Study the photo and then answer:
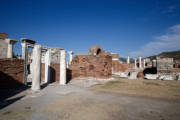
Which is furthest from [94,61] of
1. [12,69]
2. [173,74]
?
[173,74]

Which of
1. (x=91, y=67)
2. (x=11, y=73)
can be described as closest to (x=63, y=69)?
(x=91, y=67)

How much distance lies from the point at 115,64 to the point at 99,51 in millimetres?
10693

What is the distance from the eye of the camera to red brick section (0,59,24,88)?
9039 millimetres

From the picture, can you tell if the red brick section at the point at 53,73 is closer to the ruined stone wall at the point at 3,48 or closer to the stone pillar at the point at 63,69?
the stone pillar at the point at 63,69

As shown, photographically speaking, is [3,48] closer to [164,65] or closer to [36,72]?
[36,72]

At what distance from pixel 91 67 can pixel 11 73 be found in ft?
30.1

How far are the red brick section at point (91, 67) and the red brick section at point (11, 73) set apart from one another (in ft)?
21.5

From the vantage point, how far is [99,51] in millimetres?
19547

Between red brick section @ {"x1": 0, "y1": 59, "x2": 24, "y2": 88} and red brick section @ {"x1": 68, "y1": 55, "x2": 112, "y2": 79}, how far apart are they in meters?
6.56

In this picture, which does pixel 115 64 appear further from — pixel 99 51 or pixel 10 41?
pixel 10 41

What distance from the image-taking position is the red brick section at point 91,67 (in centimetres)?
1444

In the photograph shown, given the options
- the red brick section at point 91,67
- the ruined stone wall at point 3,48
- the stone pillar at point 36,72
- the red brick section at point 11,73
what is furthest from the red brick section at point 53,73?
the ruined stone wall at point 3,48

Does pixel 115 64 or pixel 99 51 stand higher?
pixel 99 51

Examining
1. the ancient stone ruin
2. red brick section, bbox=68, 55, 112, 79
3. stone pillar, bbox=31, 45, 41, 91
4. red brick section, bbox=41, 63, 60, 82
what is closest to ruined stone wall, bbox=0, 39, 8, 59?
the ancient stone ruin
